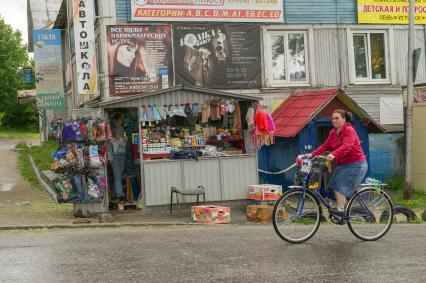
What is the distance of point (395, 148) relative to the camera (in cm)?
1895

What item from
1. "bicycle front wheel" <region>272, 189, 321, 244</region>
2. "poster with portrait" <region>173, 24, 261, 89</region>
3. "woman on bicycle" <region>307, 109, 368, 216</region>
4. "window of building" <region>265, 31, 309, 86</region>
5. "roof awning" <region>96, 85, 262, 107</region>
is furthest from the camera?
"window of building" <region>265, 31, 309, 86</region>

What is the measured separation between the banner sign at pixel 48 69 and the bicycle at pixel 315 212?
47.0 ft

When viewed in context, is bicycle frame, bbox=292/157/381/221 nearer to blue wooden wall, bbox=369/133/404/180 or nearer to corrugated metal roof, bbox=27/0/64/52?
blue wooden wall, bbox=369/133/404/180

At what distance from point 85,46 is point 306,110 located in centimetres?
569

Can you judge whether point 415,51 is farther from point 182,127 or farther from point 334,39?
point 182,127

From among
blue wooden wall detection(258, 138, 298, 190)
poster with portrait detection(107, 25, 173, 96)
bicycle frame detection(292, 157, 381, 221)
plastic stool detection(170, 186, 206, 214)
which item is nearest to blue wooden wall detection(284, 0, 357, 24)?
blue wooden wall detection(258, 138, 298, 190)

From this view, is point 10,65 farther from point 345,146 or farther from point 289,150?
point 345,146

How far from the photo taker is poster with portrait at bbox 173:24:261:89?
1705 cm

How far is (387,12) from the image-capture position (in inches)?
744

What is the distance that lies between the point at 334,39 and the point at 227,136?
5.76m

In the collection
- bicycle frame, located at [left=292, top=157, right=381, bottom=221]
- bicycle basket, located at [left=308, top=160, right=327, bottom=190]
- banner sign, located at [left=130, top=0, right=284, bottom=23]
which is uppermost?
banner sign, located at [left=130, top=0, right=284, bottom=23]

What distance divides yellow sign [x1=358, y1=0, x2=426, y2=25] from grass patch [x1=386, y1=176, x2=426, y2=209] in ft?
15.0

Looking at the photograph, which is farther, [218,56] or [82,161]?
[218,56]

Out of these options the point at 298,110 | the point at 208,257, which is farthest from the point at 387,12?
the point at 208,257
